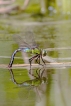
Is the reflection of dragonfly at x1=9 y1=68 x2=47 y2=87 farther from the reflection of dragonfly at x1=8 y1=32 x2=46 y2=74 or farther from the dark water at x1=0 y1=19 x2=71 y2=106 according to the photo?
the reflection of dragonfly at x1=8 y1=32 x2=46 y2=74

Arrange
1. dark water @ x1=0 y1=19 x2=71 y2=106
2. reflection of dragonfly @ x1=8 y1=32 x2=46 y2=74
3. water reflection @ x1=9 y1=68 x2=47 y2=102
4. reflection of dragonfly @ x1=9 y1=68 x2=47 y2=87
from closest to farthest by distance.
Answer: dark water @ x1=0 y1=19 x2=71 y2=106
water reflection @ x1=9 y1=68 x2=47 y2=102
reflection of dragonfly @ x1=9 y1=68 x2=47 y2=87
reflection of dragonfly @ x1=8 y1=32 x2=46 y2=74

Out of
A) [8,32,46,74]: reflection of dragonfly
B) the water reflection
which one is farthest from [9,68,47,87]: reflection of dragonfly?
[8,32,46,74]: reflection of dragonfly

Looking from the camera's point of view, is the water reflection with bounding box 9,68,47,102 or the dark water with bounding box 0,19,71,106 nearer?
the dark water with bounding box 0,19,71,106

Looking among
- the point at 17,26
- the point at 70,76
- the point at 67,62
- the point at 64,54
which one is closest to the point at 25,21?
the point at 17,26

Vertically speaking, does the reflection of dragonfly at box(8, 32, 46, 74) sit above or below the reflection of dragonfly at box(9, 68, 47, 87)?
above

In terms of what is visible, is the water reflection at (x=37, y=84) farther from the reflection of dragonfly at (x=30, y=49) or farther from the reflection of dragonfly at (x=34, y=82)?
the reflection of dragonfly at (x=30, y=49)

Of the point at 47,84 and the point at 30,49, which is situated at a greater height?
the point at 30,49

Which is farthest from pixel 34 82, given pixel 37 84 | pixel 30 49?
pixel 30 49

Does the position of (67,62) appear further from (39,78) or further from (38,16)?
(38,16)

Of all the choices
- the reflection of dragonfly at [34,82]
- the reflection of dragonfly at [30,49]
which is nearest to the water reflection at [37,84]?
the reflection of dragonfly at [34,82]

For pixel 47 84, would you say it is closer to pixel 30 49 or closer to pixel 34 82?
pixel 34 82

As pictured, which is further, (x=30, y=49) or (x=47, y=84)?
(x=30, y=49)
